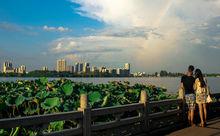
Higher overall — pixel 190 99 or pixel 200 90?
pixel 200 90

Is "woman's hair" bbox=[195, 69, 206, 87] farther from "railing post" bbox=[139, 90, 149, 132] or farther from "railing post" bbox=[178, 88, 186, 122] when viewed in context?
"railing post" bbox=[139, 90, 149, 132]

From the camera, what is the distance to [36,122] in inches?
309

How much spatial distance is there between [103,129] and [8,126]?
11.1 feet

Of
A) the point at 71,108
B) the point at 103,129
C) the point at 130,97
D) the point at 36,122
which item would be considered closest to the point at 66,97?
the point at 71,108

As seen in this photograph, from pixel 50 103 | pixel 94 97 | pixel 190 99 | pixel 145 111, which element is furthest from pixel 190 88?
pixel 50 103

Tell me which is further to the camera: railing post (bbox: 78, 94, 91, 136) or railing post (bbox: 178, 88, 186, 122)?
railing post (bbox: 178, 88, 186, 122)

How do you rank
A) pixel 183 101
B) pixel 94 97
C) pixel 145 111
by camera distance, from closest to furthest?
pixel 145 111
pixel 94 97
pixel 183 101

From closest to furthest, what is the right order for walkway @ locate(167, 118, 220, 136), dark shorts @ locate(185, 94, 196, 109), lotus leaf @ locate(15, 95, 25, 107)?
walkway @ locate(167, 118, 220, 136)
lotus leaf @ locate(15, 95, 25, 107)
dark shorts @ locate(185, 94, 196, 109)

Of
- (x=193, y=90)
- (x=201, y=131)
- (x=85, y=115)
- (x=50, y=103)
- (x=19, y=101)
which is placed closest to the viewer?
(x=85, y=115)

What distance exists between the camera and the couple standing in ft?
43.1

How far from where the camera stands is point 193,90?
1341 centimetres

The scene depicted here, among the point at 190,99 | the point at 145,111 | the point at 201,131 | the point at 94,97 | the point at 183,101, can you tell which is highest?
the point at 94,97

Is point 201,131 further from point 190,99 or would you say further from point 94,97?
point 94,97

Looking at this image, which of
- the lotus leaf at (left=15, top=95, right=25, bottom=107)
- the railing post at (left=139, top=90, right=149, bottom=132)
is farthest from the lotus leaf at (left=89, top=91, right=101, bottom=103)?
the lotus leaf at (left=15, top=95, right=25, bottom=107)
